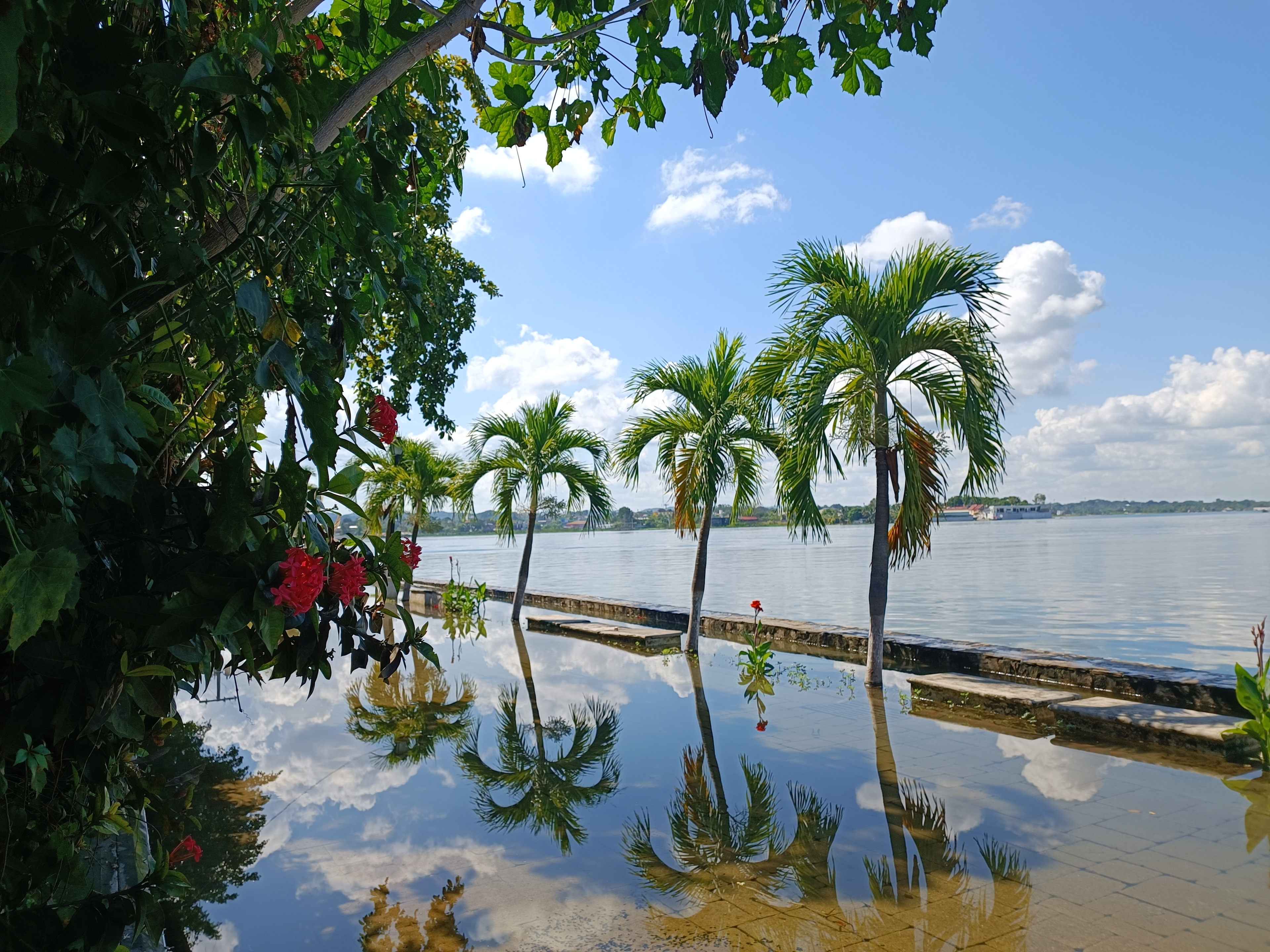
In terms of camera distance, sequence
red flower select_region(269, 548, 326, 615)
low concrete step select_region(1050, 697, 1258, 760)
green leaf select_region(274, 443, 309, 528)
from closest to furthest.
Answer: red flower select_region(269, 548, 326, 615), green leaf select_region(274, 443, 309, 528), low concrete step select_region(1050, 697, 1258, 760)

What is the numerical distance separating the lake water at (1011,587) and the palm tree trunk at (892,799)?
601 centimetres

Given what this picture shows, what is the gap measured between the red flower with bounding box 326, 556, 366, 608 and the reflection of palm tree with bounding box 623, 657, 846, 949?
2681 millimetres

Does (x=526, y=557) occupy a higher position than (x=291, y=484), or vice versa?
(x=291, y=484)

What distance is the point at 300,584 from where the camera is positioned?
1.50 m

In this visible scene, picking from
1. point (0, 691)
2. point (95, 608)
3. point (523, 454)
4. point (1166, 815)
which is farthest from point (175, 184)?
point (523, 454)

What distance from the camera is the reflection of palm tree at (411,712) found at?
7004 mm

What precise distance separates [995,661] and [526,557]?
26.5ft

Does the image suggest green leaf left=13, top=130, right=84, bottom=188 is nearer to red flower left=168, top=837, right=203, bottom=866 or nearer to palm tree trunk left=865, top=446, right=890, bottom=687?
red flower left=168, top=837, right=203, bottom=866

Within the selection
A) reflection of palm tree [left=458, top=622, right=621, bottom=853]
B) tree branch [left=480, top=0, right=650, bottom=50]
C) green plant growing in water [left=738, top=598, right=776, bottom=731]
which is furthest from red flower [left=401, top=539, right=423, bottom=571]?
green plant growing in water [left=738, top=598, right=776, bottom=731]

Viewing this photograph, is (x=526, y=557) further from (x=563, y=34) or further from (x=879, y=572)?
(x=563, y=34)

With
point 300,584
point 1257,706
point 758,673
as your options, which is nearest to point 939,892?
point 1257,706

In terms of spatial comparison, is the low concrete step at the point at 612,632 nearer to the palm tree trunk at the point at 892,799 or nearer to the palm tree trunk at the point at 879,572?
the palm tree trunk at the point at 879,572

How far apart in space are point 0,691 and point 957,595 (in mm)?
22977

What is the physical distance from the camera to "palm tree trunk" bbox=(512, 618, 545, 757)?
7109 millimetres
